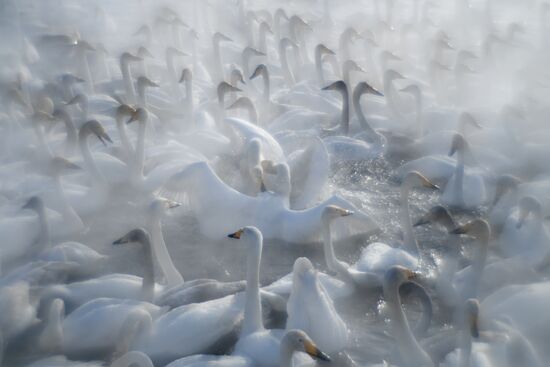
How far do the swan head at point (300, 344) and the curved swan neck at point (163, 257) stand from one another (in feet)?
4.99

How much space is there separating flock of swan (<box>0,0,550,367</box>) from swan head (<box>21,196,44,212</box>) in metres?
0.03

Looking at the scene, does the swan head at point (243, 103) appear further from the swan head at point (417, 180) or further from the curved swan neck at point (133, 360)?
the curved swan neck at point (133, 360)

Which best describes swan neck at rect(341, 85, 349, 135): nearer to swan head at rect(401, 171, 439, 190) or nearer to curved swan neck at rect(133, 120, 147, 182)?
swan head at rect(401, 171, 439, 190)

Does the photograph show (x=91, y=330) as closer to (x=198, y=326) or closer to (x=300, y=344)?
(x=198, y=326)

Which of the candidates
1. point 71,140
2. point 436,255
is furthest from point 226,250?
point 71,140

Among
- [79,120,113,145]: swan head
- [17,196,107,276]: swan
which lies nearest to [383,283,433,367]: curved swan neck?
[17,196,107,276]: swan

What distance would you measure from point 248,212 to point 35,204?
177cm

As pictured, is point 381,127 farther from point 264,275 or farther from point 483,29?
point 483,29

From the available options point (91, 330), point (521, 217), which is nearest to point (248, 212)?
point (91, 330)

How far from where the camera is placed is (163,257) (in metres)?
5.33

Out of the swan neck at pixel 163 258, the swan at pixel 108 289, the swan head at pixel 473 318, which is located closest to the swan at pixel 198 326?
the swan at pixel 108 289

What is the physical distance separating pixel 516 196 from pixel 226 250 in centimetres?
271

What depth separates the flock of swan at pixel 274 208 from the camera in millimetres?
4473

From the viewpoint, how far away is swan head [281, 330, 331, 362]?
12.8 ft
